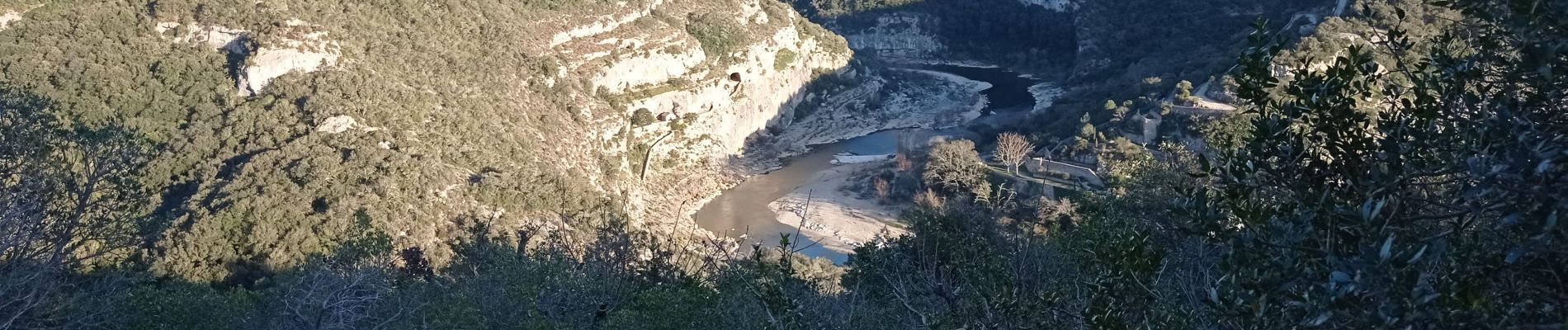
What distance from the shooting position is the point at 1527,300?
3.34 metres

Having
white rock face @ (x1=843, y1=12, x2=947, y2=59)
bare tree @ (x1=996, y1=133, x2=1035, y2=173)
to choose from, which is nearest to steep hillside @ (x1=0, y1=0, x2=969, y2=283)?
bare tree @ (x1=996, y1=133, x2=1035, y2=173)

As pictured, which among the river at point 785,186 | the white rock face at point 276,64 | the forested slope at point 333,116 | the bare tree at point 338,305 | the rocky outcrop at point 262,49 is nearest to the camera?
the bare tree at point 338,305

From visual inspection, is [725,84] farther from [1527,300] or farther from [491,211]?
[1527,300]

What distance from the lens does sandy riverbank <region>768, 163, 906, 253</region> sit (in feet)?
105

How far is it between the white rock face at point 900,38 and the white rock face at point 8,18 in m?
62.2

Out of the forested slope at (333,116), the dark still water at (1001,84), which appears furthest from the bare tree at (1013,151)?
the dark still water at (1001,84)

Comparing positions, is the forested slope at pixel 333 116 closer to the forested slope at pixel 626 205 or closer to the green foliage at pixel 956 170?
the forested slope at pixel 626 205

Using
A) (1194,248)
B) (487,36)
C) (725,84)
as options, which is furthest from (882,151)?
→ (1194,248)

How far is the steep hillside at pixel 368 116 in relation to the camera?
2153 centimetres

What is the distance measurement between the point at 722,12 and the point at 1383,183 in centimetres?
4830

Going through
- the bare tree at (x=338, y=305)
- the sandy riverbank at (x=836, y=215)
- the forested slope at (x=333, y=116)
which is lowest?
the sandy riverbank at (x=836, y=215)

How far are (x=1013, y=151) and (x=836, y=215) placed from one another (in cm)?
712

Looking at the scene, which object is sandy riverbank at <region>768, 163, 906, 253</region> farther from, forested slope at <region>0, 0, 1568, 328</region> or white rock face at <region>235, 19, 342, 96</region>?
white rock face at <region>235, 19, 342, 96</region>

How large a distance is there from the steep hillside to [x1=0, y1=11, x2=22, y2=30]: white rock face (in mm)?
73
